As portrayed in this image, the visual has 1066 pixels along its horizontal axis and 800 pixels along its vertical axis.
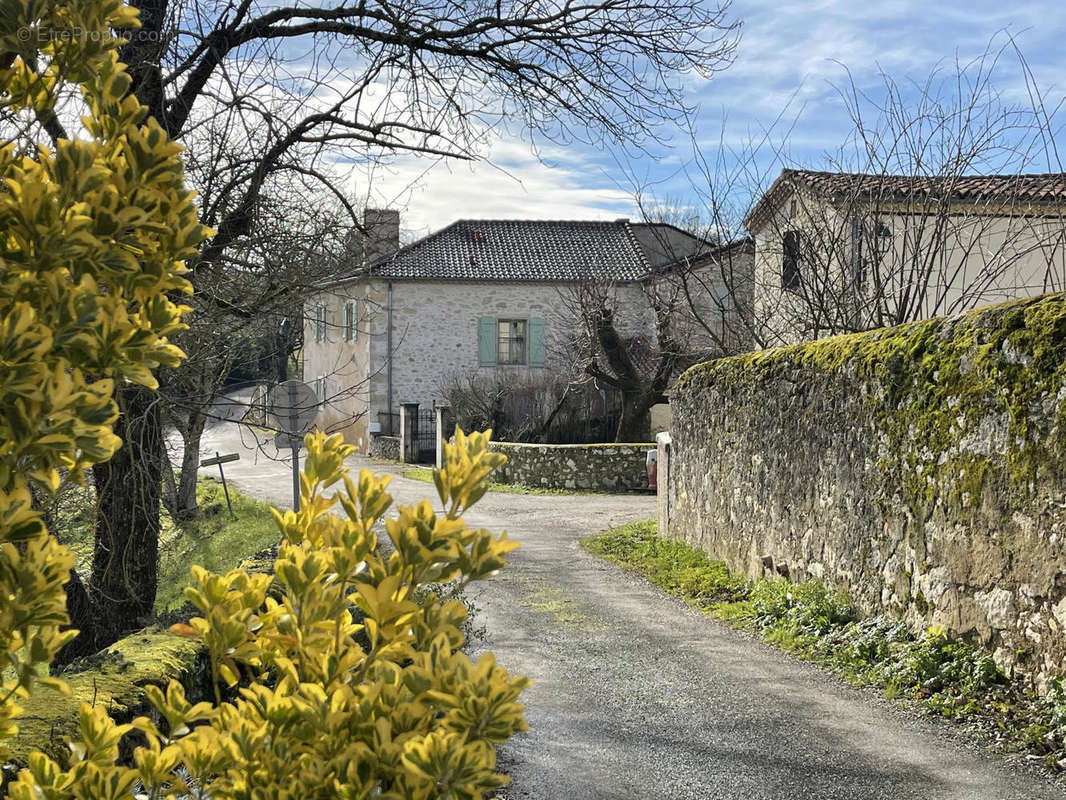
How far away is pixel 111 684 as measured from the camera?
12.0 ft

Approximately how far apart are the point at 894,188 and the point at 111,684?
8.39 metres

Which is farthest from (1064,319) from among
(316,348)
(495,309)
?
(316,348)

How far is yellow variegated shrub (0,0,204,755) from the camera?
145cm

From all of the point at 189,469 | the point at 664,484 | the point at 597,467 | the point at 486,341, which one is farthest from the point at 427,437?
the point at 664,484

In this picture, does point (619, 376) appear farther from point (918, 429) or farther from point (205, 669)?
point (205, 669)

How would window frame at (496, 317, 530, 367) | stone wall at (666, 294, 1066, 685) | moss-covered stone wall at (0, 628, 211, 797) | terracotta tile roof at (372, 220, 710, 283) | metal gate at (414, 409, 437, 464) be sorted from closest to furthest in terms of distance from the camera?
Answer: 1. moss-covered stone wall at (0, 628, 211, 797)
2. stone wall at (666, 294, 1066, 685)
3. metal gate at (414, 409, 437, 464)
4. terracotta tile roof at (372, 220, 710, 283)
5. window frame at (496, 317, 530, 367)

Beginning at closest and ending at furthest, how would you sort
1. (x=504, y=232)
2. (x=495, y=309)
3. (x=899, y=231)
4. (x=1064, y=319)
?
1. (x=1064, y=319)
2. (x=899, y=231)
3. (x=495, y=309)
4. (x=504, y=232)

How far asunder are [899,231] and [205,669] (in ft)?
39.7

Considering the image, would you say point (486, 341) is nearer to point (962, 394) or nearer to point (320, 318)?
point (320, 318)

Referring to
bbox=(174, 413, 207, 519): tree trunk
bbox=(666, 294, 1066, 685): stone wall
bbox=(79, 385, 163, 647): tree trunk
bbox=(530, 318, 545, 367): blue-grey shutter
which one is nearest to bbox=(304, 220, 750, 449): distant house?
bbox=(530, 318, 545, 367): blue-grey shutter

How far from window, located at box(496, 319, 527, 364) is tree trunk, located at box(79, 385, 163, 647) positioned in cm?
2438

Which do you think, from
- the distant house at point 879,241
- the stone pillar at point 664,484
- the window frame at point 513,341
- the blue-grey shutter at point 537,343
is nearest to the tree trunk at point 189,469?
the stone pillar at point 664,484

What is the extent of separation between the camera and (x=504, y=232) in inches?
1346

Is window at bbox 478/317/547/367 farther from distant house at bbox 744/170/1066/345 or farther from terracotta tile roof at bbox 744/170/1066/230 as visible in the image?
distant house at bbox 744/170/1066/345
